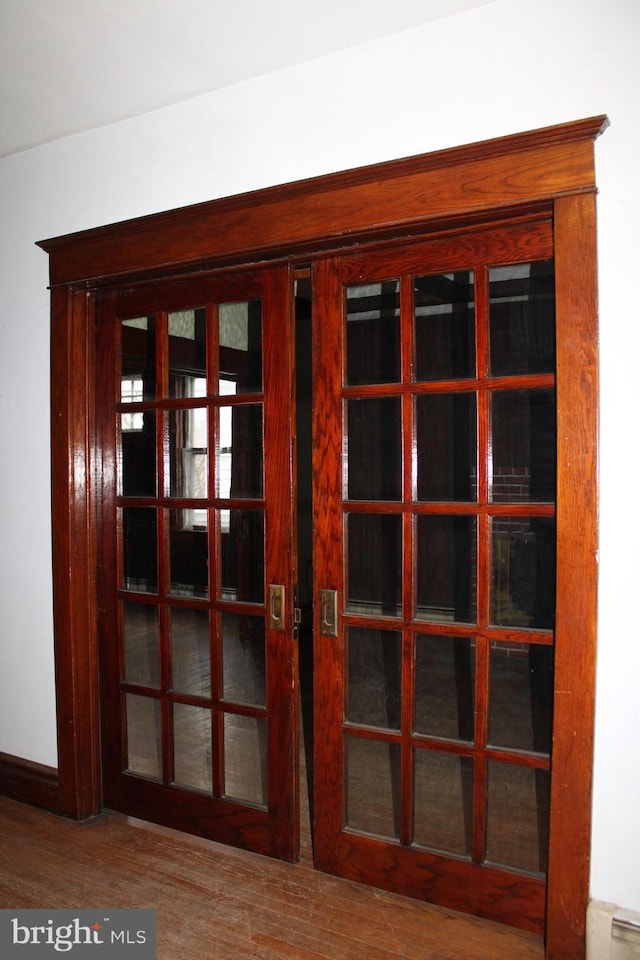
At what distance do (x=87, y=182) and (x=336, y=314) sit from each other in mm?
1255

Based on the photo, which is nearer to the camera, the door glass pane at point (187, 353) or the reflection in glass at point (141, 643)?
the door glass pane at point (187, 353)

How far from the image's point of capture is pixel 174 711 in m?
2.81

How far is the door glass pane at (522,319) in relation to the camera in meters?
2.10

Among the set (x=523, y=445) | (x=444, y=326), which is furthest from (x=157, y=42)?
(x=523, y=445)

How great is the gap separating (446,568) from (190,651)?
1.10 meters

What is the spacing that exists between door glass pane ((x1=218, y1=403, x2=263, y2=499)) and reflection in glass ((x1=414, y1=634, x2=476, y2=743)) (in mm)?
822

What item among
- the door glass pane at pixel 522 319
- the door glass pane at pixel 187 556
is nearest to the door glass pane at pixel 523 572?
the door glass pane at pixel 522 319

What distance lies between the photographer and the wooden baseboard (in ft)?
9.63

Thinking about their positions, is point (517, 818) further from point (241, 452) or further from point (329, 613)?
point (241, 452)

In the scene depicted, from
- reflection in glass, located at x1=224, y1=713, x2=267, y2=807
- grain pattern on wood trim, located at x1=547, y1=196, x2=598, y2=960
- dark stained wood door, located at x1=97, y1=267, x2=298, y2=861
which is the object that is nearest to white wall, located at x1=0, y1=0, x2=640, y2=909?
grain pattern on wood trim, located at x1=547, y1=196, x2=598, y2=960

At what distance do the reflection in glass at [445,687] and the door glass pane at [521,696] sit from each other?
0.24 feet

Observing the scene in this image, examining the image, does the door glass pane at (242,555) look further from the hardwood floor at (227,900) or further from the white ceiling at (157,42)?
the white ceiling at (157,42)

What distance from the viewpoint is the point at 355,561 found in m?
2.41

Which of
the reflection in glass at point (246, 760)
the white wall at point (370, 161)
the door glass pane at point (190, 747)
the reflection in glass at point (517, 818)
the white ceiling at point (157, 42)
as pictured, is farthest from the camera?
the door glass pane at point (190, 747)
